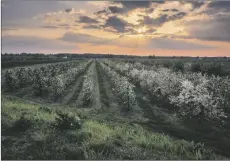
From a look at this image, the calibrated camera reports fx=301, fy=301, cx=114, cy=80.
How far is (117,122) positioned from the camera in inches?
1008

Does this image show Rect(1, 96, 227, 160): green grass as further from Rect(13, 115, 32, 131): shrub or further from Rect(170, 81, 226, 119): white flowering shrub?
Rect(170, 81, 226, 119): white flowering shrub

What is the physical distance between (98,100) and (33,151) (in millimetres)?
26919

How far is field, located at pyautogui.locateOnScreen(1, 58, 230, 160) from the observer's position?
44.4ft

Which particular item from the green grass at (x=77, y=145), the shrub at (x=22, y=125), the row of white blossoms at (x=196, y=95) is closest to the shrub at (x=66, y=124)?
the green grass at (x=77, y=145)

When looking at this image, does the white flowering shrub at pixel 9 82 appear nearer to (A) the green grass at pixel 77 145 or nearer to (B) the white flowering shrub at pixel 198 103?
(B) the white flowering shrub at pixel 198 103

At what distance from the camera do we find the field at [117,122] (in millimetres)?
13523

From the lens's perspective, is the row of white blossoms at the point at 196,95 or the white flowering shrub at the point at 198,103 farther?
the row of white blossoms at the point at 196,95

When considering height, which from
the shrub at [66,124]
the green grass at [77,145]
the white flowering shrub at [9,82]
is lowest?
the white flowering shrub at [9,82]

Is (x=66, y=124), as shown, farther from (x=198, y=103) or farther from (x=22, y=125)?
(x=198, y=103)

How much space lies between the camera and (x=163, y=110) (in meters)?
33.8

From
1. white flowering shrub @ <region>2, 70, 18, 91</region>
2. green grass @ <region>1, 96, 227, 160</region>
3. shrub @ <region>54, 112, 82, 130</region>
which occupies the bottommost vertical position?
white flowering shrub @ <region>2, 70, 18, 91</region>

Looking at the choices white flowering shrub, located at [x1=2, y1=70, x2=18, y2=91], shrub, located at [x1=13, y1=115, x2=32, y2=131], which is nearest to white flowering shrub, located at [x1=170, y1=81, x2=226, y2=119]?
shrub, located at [x1=13, y1=115, x2=32, y2=131]

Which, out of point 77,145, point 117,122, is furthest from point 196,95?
point 77,145

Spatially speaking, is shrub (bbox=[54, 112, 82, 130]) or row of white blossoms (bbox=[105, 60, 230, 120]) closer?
shrub (bbox=[54, 112, 82, 130])
